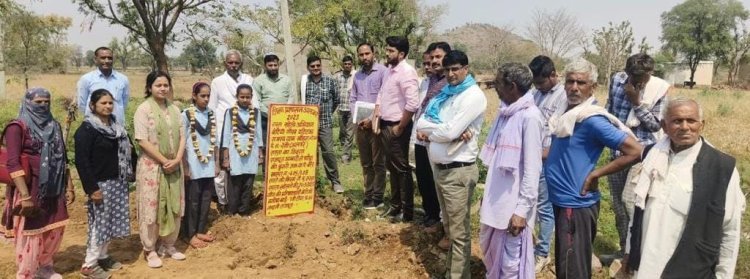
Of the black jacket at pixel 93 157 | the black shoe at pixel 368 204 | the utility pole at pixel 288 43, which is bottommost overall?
the black shoe at pixel 368 204

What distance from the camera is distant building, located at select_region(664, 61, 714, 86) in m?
46.2

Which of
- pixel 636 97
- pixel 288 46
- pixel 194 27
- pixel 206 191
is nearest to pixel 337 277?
pixel 206 191

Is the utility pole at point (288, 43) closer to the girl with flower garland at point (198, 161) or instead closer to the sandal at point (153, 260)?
the girl with flower garland at point (198, 161)

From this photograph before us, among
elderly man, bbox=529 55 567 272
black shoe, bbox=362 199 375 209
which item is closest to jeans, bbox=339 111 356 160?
black shoe, bbox=362 199 375 209

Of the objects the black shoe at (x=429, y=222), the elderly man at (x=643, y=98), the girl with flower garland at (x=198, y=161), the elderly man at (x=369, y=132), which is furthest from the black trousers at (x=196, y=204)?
the elderly man at (x=643, y=98)

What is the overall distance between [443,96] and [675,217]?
1.70 metres

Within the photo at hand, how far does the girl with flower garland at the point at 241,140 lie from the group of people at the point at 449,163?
1 centimetres

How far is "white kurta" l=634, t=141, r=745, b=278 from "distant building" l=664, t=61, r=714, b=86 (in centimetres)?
4916

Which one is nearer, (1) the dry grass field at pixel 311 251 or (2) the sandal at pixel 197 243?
(1) the dry grass field at pixel 311 251

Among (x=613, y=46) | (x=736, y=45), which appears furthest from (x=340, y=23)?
(x=736, y=45)

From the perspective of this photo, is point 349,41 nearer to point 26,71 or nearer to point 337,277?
point 26,71

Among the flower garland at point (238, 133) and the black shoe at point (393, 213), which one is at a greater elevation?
the flower garland at point (238, 133)

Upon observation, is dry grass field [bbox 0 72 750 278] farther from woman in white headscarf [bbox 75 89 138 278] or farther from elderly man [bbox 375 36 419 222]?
elderly man [bbox 375 36 419 222]

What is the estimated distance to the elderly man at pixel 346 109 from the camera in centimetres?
782
